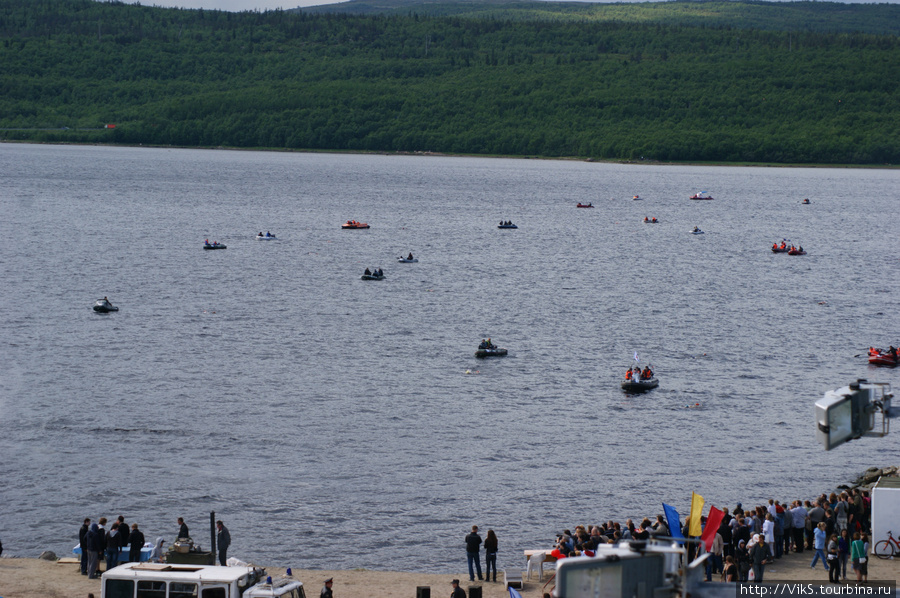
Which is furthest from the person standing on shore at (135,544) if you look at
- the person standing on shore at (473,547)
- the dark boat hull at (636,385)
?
the dark boat hull at (636,385)

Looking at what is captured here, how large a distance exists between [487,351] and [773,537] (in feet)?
129

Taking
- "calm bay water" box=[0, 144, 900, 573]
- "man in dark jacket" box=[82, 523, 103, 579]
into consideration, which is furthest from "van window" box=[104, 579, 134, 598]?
"calm bay water" box=[0, 144, 900, 573]

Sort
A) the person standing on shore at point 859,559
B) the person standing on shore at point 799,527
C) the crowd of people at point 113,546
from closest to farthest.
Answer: the person standing on shore at point 859,559 → the crowd of people at point 113,546 → the person standing on shore at point 799,527

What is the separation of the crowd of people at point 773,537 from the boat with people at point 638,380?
82.2 ft

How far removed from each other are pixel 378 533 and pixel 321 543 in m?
2.41

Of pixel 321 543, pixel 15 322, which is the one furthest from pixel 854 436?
pixel 15 322

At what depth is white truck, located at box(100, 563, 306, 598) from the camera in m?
25.0

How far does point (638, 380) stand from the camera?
62.7m

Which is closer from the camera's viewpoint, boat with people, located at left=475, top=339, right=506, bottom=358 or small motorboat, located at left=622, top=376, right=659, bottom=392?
small motorboat, located at left=622, top=376, right=659, bottom=392

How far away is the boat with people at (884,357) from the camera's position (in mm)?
70812

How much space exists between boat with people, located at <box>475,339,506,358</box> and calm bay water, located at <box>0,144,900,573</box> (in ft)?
4.12

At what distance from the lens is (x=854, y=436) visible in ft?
34.2

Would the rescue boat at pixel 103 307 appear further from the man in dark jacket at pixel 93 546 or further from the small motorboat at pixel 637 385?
the man in dark jacket at pixel 93 546

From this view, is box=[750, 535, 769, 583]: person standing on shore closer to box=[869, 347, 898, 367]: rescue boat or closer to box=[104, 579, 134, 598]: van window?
box=[104, 579, 134, 598]: van window
